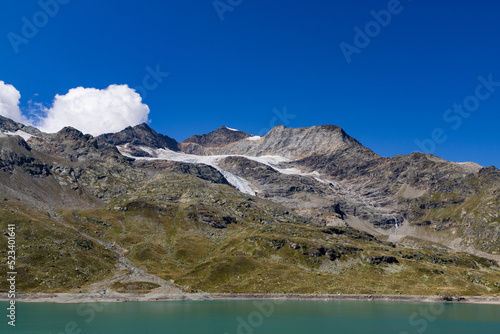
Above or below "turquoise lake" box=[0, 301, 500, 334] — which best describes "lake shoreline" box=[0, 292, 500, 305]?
above

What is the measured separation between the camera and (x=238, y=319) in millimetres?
132125

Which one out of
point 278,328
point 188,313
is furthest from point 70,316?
point 278,328

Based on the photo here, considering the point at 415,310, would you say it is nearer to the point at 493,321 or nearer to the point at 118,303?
the point at 493,321

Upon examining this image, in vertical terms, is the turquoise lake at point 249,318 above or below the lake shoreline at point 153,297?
below

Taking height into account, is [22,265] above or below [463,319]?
above

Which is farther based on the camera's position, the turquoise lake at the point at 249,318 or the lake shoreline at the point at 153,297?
the lake shoreline at the point at 153,297

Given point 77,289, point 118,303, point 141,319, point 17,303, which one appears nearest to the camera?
point 141,319

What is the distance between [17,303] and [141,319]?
69853 mm

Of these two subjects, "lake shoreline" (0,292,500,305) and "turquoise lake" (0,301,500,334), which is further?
"lake shoreline" (0,292,500,305)

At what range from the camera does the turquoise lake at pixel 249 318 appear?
114 meters

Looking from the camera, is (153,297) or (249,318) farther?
(153,297)

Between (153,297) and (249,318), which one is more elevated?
(153,297)

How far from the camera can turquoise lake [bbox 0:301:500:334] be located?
113562 mm

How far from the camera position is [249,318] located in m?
135
